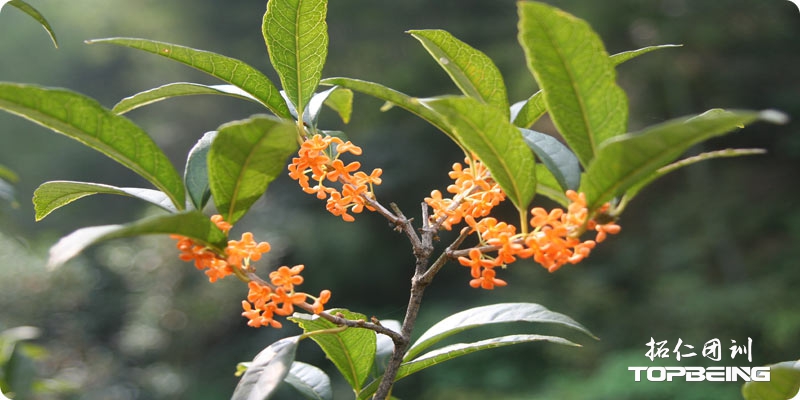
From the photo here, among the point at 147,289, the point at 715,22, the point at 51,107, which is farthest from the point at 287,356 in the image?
the point at 715,22

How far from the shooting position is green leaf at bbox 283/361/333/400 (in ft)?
2.07

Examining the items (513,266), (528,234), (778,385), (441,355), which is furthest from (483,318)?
(513,266)

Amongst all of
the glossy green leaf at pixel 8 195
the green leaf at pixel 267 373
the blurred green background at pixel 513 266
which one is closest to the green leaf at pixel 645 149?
the green leaf at pixel 267 373

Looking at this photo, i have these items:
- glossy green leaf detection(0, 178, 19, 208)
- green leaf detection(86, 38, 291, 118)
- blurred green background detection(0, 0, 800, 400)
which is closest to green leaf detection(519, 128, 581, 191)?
green leaf detection(86, 38, 291, 118)

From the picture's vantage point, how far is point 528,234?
0.45 m

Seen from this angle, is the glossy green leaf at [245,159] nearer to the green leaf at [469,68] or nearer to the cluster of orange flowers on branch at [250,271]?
the cluster of orange flowers on branch at [250,271]

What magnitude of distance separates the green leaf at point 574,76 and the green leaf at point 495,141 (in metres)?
0.03

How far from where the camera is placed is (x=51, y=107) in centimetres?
41

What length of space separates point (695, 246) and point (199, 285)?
370cm

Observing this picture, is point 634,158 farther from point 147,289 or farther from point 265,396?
point 147,289

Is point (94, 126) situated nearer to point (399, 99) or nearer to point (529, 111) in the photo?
point (399, 99)

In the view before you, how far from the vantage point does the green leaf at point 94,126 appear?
40 cm

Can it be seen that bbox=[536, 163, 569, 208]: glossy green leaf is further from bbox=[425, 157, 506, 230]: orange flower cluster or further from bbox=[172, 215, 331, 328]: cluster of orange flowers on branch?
bbox=[172, 215, 331, 328]: cluster of orange flowers on branch

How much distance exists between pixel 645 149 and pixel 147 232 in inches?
12.1
